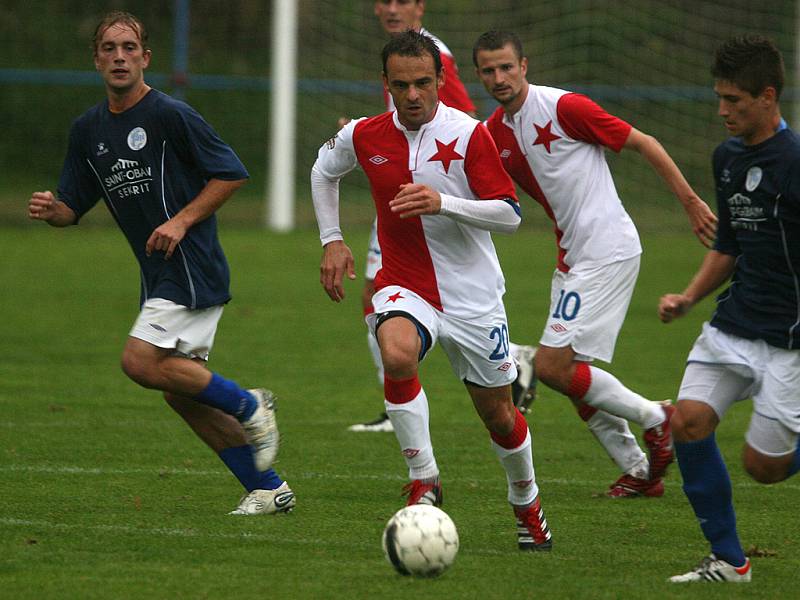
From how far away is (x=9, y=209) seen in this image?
78.3ft

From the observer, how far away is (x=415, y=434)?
5531mm

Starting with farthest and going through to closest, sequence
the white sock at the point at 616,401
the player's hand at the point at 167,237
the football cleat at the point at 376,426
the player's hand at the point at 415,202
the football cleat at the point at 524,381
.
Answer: the football cleat at the point at 376,426
the football cleat at the point at 524,381
the white sock at the point at 616,401
the player's hand at the point at 167,237
the player's hand at the point at 415,202

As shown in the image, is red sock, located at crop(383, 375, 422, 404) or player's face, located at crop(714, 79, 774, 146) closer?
player's face, located at crop(714, 79, 774, 146)

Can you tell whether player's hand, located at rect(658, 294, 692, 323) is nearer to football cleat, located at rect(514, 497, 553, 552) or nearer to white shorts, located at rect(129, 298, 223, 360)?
football cleat, located at rect(514, 497, 553, 552)

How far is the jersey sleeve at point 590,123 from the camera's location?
23.0ft

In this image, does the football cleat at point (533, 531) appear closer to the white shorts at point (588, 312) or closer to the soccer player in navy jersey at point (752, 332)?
the soccer player in navy jersey at point (752, 332)

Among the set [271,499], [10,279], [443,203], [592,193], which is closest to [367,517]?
[271,499]

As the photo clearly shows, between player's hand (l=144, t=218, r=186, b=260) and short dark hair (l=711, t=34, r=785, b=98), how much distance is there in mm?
2328

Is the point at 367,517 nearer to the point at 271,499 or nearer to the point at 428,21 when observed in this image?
the point at 271,499

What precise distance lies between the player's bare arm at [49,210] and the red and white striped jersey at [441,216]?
1.45m

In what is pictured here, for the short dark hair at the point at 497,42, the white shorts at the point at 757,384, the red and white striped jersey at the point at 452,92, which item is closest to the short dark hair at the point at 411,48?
the short dark hair at the point at 497,42

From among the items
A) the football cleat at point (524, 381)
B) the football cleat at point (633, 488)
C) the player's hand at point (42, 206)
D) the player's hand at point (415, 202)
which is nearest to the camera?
the player's hand at point (415, 202)

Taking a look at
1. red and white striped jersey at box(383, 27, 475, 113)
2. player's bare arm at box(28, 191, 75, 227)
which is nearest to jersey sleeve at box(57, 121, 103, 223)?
player's bare arm at box(28, 191, 75, 227)

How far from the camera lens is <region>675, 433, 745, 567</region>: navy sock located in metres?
5.04
